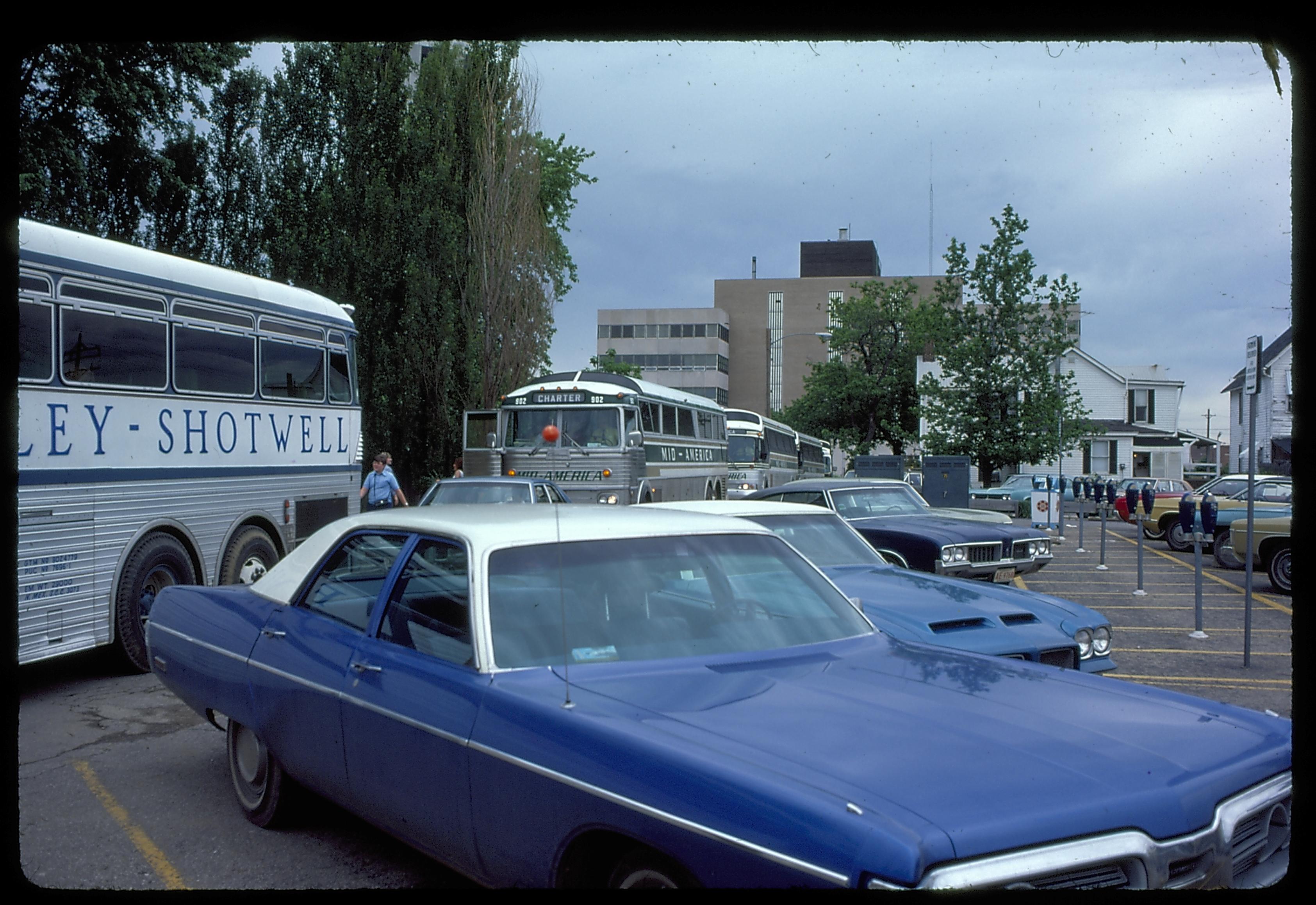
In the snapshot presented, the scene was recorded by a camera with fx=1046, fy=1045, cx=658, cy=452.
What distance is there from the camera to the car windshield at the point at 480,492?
1343cm

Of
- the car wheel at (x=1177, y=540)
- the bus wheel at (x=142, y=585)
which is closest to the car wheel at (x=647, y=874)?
the bus wheel at (x=142, y=585)

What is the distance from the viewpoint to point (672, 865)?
2.62 m

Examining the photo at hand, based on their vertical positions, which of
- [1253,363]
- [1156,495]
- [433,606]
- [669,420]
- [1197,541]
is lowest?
[1156,495]

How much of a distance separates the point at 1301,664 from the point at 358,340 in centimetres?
2616

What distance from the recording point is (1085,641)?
6.17 metres

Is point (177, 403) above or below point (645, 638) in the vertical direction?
above

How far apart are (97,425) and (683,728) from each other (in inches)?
264

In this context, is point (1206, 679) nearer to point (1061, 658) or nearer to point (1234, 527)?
point (1061, 658)

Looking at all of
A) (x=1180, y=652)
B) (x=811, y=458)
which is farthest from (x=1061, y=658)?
(x=811, y=458)

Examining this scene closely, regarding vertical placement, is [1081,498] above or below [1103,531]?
above

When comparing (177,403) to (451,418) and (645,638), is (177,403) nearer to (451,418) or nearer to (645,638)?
(645,638)

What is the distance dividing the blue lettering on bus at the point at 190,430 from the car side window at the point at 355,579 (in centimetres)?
514

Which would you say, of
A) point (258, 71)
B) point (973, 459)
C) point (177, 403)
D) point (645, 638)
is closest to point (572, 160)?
point (258, 71)

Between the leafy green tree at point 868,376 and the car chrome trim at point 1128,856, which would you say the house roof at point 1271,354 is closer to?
the car chrome trim at point 1128,856
